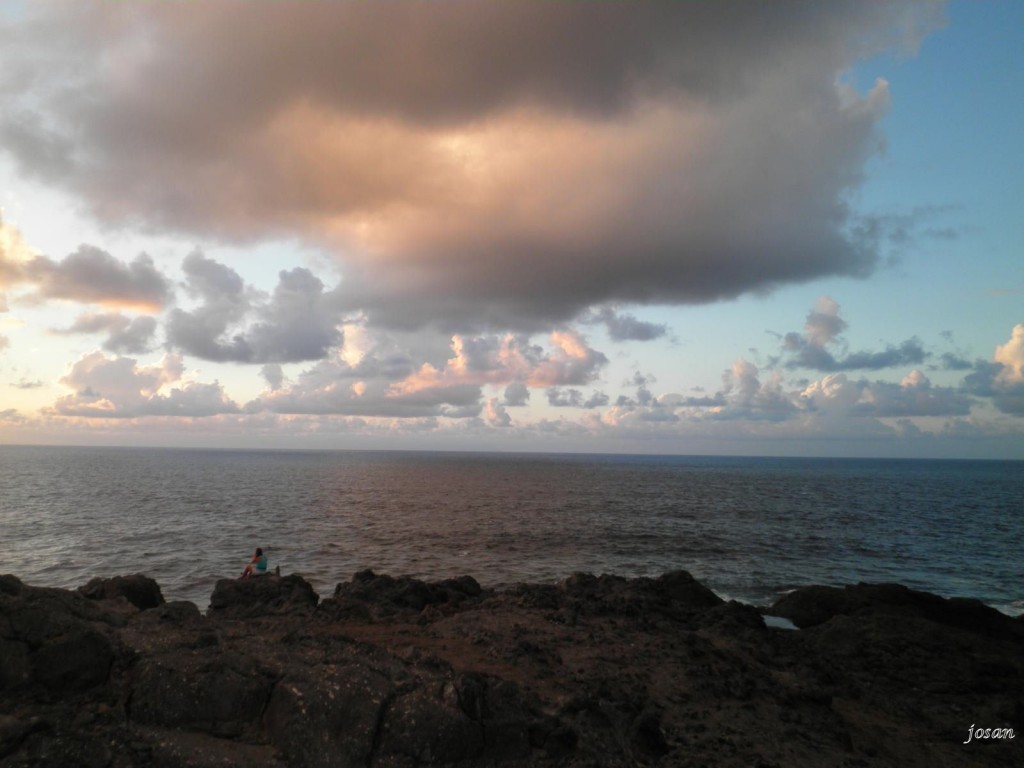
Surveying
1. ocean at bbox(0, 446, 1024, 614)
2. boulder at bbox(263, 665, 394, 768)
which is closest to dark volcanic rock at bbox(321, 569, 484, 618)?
ocean at bbox(0, 446, 1024, 614)

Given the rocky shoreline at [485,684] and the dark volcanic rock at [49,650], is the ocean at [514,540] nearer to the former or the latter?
the rocky shoreline at [485,684]

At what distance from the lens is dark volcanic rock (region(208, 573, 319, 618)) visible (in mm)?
19938

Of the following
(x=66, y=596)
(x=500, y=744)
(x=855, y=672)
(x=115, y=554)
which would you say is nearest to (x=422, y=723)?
(x=500, y=744)

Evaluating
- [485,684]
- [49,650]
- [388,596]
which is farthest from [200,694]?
[388,596]

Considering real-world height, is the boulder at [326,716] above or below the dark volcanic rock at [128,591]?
above

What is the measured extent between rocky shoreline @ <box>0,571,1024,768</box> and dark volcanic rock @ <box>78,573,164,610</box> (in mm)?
80

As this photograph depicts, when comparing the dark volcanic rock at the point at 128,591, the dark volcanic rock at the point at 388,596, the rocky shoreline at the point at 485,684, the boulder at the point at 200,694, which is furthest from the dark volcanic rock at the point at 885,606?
the dark volcanic rock at the point at 128,591

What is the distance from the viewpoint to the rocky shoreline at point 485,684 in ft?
32.5

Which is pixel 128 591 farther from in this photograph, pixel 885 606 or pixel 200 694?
pixel 885 606

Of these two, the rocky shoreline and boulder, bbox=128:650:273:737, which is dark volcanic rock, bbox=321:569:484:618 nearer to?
the rocky shoreline

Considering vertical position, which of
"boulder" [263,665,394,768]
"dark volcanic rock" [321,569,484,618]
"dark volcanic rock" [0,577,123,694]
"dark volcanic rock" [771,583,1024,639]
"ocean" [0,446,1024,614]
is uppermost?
"dark volcanic rock" [0,577,123,694]

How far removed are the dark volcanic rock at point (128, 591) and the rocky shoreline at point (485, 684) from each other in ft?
0.26

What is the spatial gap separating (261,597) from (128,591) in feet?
15.7

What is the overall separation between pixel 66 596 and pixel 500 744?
13.4 m
